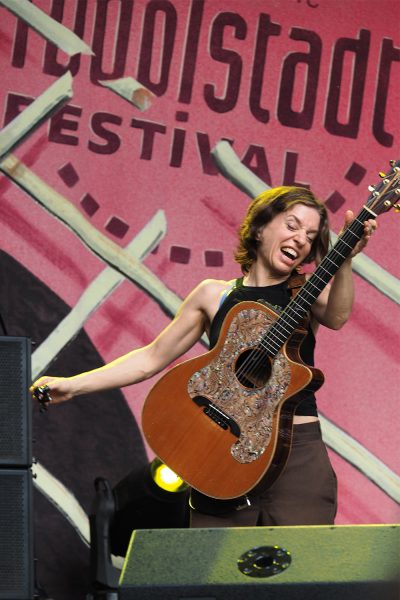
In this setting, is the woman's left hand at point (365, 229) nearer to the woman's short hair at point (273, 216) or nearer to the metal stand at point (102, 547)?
the woman's short hair at point (273, 216)

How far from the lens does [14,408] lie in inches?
122

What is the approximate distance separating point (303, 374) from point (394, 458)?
1.84m

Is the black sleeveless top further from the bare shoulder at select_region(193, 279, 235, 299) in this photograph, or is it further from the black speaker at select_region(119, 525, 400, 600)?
the black speaker at select_region(119, 525, 400, 600)

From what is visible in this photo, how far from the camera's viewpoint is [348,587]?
7.30ft

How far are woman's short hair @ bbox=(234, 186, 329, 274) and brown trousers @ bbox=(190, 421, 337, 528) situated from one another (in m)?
0.55

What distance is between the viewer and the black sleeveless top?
10.8ft

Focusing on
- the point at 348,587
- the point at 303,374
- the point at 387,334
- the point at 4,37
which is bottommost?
the point at 348,587

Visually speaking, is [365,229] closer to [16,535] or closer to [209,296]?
[209,296]

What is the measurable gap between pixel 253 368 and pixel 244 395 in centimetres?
8

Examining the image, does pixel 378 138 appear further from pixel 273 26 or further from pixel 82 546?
pixel 82 546

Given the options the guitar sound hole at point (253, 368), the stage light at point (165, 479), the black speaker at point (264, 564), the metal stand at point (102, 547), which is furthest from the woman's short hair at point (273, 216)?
the black speaker at point (264, 564)

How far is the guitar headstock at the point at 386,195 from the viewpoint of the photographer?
316 cm

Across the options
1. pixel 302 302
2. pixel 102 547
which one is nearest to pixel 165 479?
pixel 102 547

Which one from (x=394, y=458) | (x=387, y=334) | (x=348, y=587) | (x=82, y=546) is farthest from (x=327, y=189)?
(x=348, y=587)
